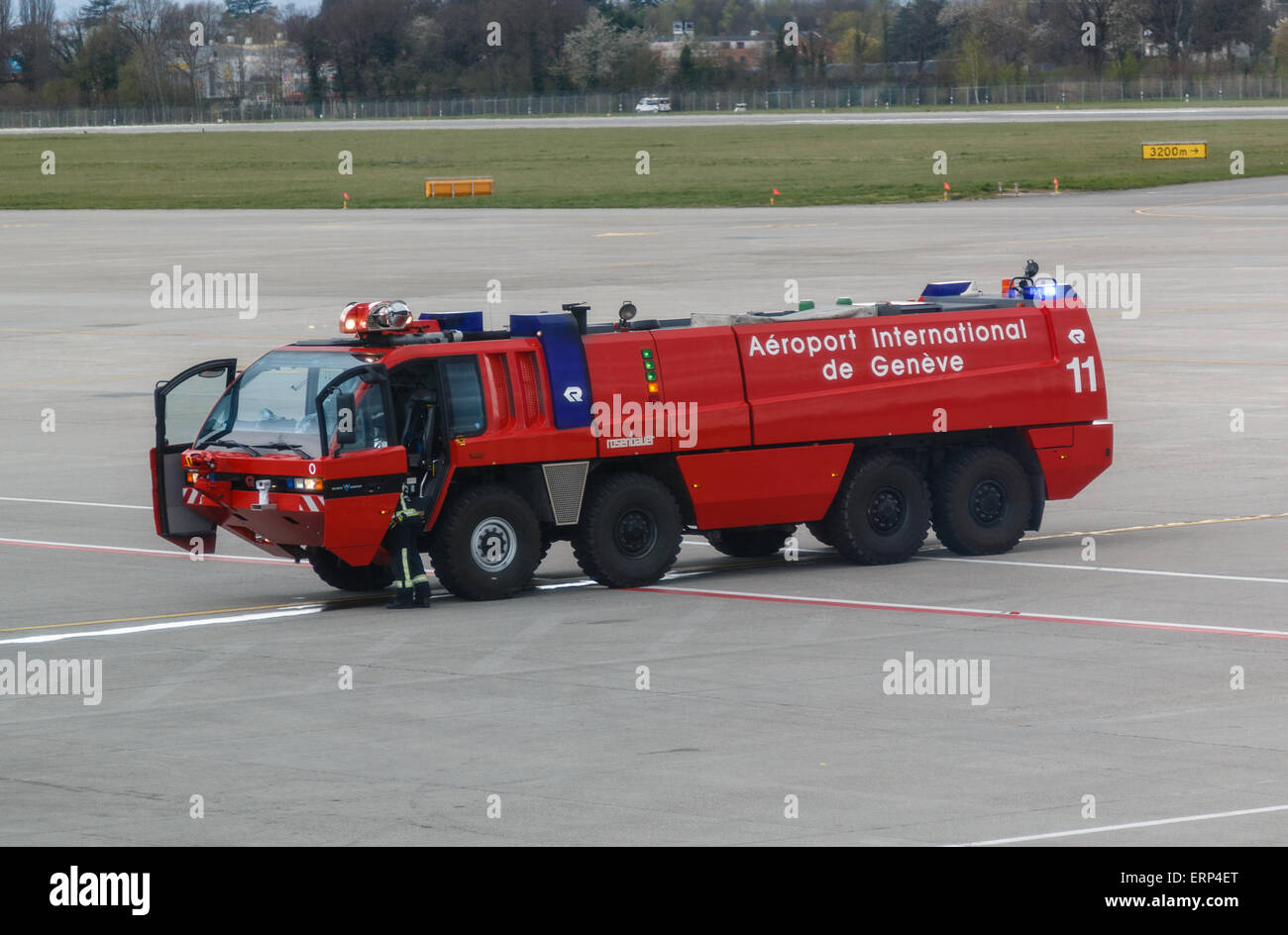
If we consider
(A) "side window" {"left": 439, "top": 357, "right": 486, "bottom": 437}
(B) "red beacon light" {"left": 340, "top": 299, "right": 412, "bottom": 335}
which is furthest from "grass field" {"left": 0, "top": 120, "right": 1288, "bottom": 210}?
(A) "side window" {"left": 439, "top": 357, "right": 486, "bottom": 437}

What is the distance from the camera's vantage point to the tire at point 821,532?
63.0 ft

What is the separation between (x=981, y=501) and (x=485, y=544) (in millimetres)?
5032

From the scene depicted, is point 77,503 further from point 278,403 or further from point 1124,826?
point 1124,826

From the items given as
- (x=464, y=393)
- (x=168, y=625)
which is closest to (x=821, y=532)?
(x=464, y=393)

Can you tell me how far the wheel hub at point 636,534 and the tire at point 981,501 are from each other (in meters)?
3.09

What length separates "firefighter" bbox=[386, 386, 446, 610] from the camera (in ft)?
56.0

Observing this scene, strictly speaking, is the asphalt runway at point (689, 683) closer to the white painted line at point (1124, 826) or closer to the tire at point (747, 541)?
the white painted line at point (1124, 826)

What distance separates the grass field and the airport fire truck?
2419 inches

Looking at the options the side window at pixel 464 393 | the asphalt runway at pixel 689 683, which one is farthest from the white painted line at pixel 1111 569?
the side window at pixel 464 393

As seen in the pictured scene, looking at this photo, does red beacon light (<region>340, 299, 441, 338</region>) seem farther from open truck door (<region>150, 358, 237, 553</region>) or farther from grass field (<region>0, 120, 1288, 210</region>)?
grass field (<region>0, 120, 1288, 210</region>)

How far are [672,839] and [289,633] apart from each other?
22.9 ft

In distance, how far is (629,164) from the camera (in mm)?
109688

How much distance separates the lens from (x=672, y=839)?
9.93m

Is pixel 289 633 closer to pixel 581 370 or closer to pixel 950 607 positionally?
pixel 581 370
